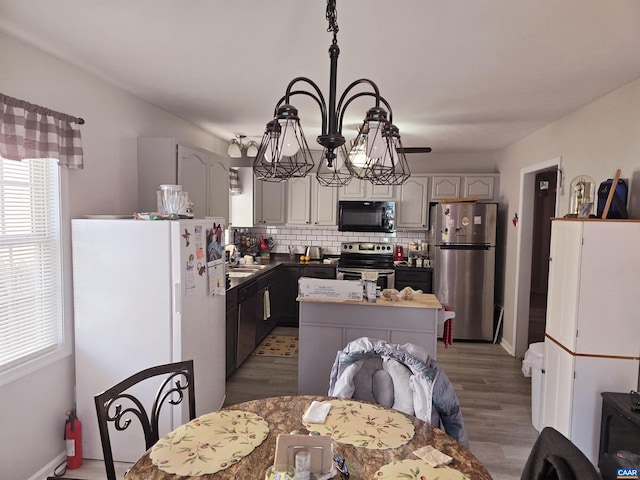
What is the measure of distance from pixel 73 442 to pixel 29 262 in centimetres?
113

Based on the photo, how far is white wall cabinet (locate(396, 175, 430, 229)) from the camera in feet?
17.9

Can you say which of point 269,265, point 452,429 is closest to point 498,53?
point 452,429

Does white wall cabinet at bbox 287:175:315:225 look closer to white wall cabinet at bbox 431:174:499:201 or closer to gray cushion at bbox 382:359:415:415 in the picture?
white wall cabinet at bbox 431:174:499:201

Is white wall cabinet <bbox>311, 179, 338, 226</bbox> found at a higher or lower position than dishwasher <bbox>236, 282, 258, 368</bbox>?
higher

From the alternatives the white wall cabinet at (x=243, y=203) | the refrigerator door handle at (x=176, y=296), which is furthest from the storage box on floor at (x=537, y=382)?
the white wall cabinet at (x=243, y=203)

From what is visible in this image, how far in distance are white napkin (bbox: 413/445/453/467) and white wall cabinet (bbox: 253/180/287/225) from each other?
14.5 feet

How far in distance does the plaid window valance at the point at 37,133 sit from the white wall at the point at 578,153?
11.4 ft

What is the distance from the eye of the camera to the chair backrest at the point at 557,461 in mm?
1026

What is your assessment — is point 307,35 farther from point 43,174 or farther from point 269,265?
point 269,265

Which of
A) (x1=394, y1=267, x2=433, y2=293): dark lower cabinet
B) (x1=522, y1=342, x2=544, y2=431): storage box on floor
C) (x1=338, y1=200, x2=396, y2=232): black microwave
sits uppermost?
(x1=338, y1=200, x2=396, y2=232): black microwave

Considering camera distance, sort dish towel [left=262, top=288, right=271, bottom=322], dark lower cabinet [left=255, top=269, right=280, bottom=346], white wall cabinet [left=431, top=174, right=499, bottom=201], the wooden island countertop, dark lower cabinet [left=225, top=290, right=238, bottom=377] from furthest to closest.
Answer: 1. white wall cabinet [left=431, top=174, right=499, bottom=201]
2. dish towel [left=262, top=288, right=271, bottom=322]
3. dark lower cabinet [left=255, top=269, right=280, bottom=346]
4. dark lower cabinet [left=225, top=290, right=238, bottom=377]
5. the wooden island countertop

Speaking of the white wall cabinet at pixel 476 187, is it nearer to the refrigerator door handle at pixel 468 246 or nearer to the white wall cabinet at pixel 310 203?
the refrigerator door handle at pixel 468 246

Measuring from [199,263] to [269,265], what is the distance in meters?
2.54

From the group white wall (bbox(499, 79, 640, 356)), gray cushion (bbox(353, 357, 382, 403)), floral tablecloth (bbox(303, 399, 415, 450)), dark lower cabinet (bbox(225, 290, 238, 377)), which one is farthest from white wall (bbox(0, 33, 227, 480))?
white wall (bbox(499, 79, 640, 356))
